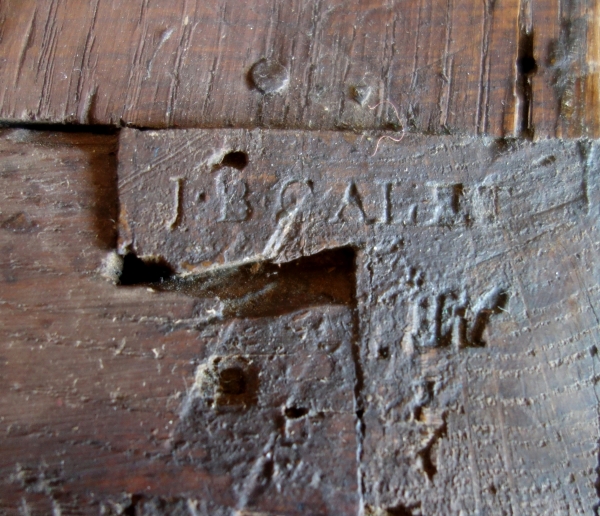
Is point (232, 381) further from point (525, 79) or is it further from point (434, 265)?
point (525, 79)

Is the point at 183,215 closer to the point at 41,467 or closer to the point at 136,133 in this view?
the point at 136,133

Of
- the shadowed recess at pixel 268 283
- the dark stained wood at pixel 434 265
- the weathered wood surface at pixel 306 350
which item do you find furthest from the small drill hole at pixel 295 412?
the shadowed recess at pixel 268 283

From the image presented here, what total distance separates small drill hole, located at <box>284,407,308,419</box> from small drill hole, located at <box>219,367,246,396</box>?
0.17m

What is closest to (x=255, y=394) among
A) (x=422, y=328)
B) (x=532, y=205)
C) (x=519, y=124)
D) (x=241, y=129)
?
(x=422, y=328)

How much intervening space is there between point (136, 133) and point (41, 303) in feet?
2.23

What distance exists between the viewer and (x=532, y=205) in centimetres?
180

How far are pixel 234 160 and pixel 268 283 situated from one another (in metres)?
0.46

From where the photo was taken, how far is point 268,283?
73.9 inches

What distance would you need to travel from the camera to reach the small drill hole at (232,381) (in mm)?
1748

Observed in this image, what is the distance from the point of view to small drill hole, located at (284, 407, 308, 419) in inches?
65.6

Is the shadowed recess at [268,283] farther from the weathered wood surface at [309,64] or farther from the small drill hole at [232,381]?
the weathered wood surface at [309,64]

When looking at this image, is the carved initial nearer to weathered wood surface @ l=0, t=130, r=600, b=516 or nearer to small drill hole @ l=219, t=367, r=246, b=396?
weathered wood surface @ l=0, t=130, r=600, b=516

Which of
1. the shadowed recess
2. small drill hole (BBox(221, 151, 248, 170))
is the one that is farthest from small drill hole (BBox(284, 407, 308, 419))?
small drill hole (BBox(221, 151, 248, 170))

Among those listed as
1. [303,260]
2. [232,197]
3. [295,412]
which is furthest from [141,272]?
[295,412]
